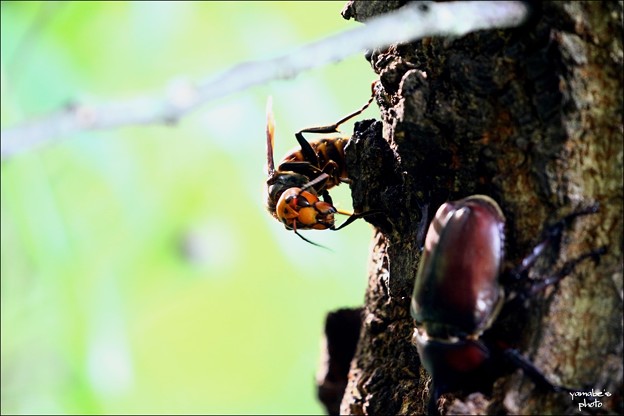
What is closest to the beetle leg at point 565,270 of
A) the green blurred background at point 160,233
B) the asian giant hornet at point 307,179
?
the green blurred background at point 160,233

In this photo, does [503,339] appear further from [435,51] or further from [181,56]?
[181,56]

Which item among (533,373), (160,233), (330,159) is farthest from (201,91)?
(160,233)

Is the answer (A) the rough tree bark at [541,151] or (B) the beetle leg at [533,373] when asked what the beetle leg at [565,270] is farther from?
(B) the beetle leg at [533,373]

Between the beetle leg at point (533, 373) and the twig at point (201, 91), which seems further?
the beetle leg at point (533, 373)

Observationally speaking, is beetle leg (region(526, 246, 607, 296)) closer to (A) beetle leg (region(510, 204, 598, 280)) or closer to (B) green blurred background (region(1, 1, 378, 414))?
(A) beetle leg (region(510, 204, 598, 280))

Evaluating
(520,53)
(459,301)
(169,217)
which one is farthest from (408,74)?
(169,217)
